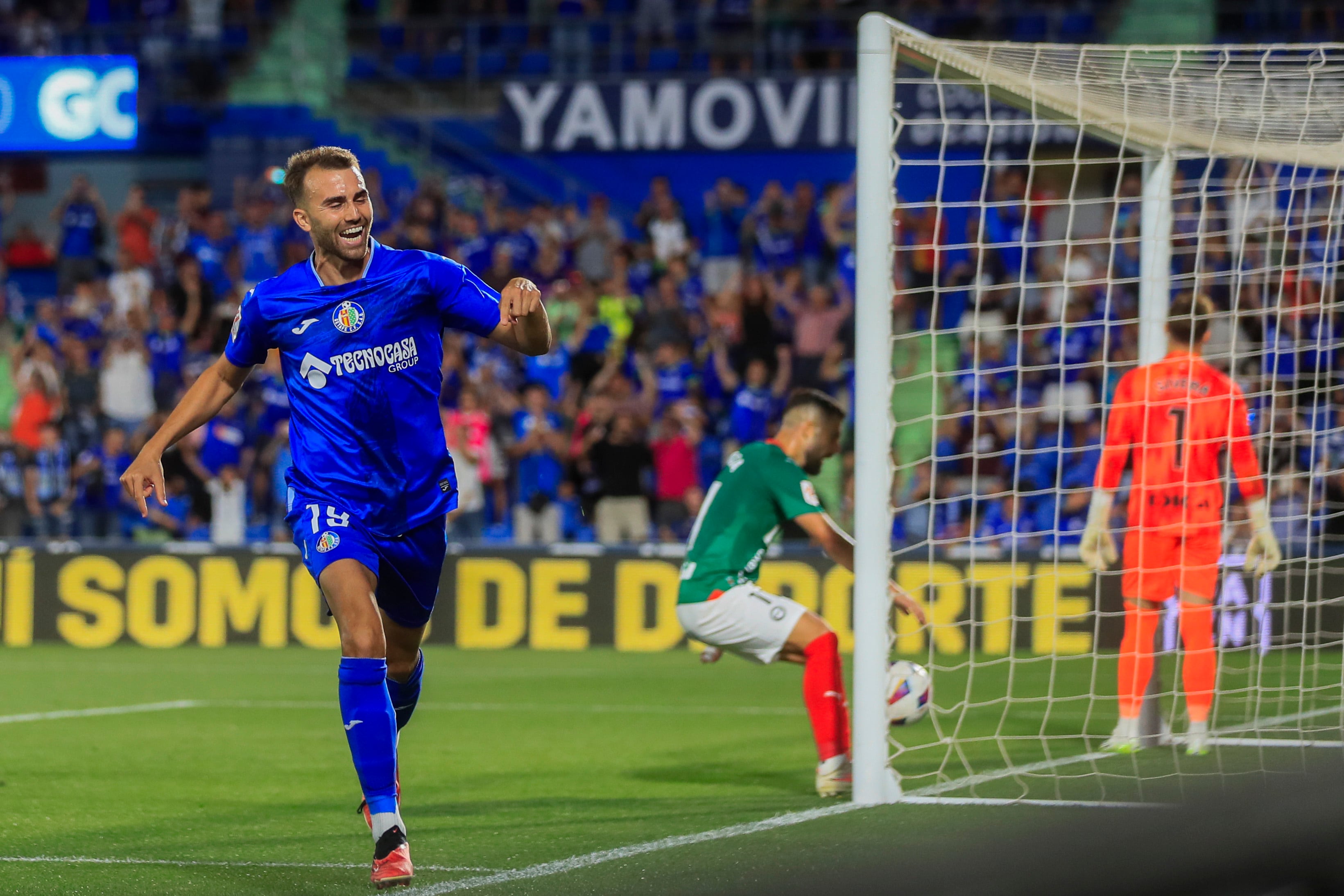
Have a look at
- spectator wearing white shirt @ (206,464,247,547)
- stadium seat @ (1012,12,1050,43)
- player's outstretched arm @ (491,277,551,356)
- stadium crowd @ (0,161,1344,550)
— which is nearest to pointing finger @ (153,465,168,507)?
player's outstretched arm @ (491,277,551,356)

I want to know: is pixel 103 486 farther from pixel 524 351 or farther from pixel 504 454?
pixel 524 351

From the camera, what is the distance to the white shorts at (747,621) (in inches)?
281

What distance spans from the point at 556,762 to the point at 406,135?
1579cm

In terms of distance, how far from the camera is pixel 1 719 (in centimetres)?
975

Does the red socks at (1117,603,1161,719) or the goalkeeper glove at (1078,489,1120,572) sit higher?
the goalkeeper glove at (1078,489,1120,572)

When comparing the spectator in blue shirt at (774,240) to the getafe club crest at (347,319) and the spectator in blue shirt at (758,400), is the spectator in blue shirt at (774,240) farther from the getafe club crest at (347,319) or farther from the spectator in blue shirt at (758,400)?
the getafe club crest at (347,319)

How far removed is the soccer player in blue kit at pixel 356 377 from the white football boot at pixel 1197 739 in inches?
160

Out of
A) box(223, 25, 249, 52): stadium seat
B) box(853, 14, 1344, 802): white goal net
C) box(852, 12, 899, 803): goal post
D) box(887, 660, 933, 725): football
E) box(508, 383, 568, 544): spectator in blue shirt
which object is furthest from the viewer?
box(223, 25, 249, 52): stadium seat

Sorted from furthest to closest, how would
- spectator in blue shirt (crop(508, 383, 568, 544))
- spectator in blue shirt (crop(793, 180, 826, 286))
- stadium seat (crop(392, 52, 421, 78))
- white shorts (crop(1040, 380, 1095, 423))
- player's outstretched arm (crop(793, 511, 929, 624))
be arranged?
stadium seat (crop(392, 52, 421, 78))
spectator in blue shirt (crop(793, 180, 826, 286))
spectator in blue shirt (crop(508, 383, 568, 544))
white shorts (crop(1040, 380, 1095, 423))
player's outstretched arm (crop(793, 511, 929, 624))

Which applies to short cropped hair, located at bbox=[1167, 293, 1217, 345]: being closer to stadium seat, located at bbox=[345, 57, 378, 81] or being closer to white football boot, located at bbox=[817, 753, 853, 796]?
white football boot, located at bbox=[817, 753, 853, 796]

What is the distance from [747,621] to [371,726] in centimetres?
242

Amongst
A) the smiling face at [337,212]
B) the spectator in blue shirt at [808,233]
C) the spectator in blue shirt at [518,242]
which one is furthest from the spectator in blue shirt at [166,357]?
the smiling face at [337,212]

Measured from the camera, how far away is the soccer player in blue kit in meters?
5.26

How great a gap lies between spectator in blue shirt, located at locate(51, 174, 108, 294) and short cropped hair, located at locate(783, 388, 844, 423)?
15398mm
